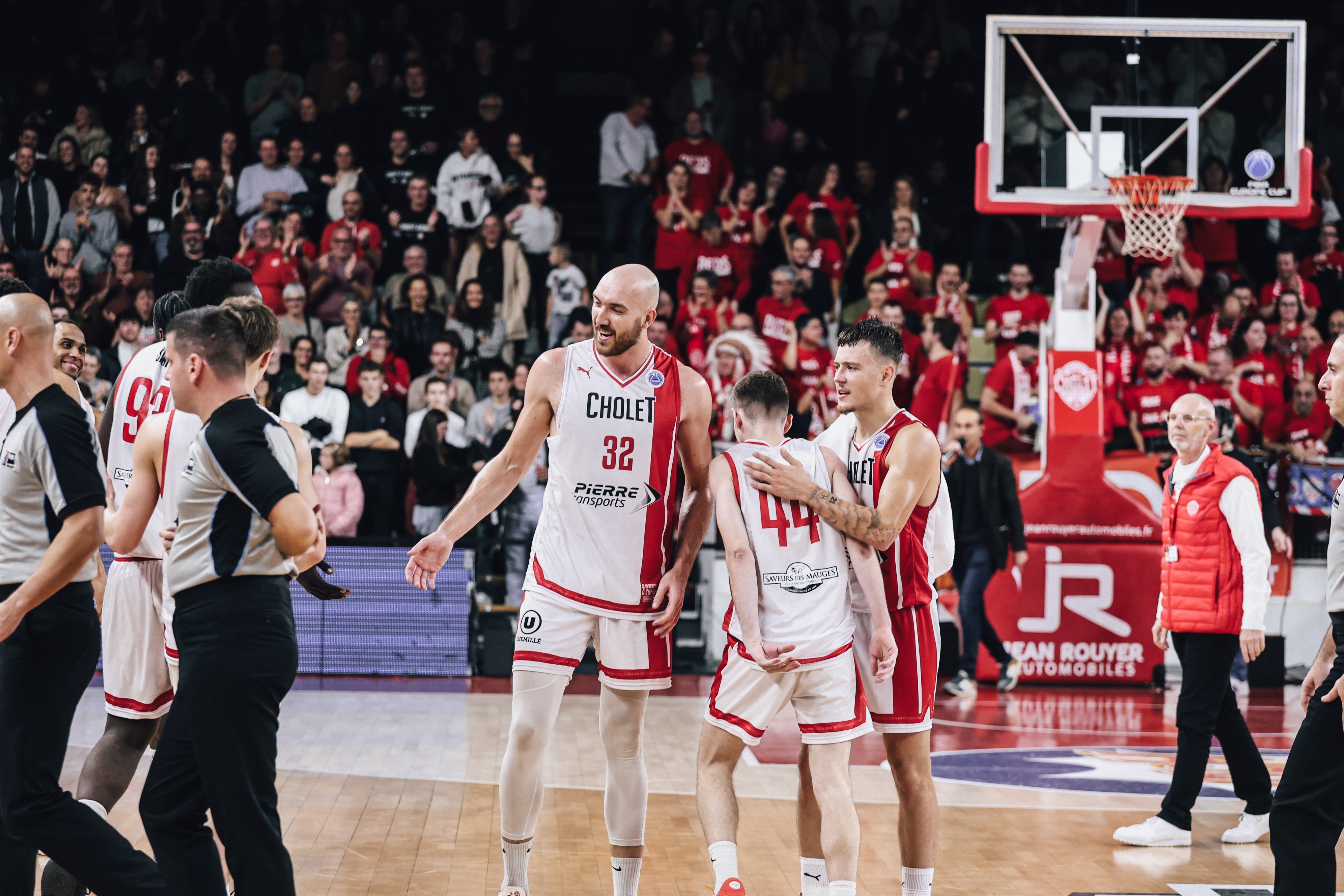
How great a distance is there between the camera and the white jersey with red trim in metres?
5.09

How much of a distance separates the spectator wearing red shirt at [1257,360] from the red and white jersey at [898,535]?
9504 mm

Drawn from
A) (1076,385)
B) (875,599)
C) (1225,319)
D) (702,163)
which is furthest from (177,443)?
(1225,319)

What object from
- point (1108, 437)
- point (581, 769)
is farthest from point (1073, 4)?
point (581, 769)

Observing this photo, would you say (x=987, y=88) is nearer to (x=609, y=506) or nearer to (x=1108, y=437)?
(x=1108, y=437)

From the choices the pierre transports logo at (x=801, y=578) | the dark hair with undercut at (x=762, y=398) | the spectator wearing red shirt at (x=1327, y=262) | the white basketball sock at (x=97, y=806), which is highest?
the spectator wearing red shirt at (x=1327, y=262)

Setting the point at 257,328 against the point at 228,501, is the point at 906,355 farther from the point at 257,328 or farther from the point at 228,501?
the point at 228,501

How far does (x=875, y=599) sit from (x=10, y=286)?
3.29m

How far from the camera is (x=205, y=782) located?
3648mm

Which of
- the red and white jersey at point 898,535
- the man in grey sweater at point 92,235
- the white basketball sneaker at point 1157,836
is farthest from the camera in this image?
the man in grey sweater at point 92,235

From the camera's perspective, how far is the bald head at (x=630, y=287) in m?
4.98

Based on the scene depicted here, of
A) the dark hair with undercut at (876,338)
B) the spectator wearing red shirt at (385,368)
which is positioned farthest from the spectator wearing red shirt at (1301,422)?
the dark hair with undercut at (876,338)

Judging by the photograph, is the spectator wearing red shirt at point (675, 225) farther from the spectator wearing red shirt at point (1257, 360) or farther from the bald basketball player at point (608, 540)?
the bald basketball player at point (608, 540)

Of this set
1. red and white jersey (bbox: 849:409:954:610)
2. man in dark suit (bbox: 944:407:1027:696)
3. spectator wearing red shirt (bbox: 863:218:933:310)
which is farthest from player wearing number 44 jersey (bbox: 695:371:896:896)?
spectator wearing red shirt (bbox: 863:218:933:310)

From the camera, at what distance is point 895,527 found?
4883 millimetres
